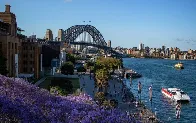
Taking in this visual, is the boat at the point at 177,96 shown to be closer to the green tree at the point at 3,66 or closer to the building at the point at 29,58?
the building at the point at 29,58

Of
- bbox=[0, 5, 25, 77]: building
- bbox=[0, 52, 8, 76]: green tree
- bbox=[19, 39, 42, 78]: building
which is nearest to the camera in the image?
bbox=[0, 52, 8, 76]: green tree

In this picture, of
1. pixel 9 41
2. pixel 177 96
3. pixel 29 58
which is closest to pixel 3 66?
pixel 9 41

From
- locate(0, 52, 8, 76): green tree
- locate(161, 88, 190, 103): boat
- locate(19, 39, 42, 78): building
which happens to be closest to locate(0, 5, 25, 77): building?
locate(0, 52, 8, 76): green tree

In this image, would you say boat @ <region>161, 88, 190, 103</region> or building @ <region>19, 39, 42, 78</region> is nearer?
boat @ <region>161, 88, 190, 103</region>

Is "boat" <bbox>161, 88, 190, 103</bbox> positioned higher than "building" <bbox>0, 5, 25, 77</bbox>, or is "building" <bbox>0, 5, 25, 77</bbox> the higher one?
"building" <bbox>0, 5, 25, 77</bbox>

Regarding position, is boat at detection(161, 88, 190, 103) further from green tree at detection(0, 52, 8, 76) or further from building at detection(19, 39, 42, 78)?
green tree at detection(0, 52, 8, 76)

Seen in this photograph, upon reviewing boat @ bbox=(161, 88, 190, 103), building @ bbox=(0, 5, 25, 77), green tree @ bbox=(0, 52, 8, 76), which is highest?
building @ bbox=(0, 5, 25, 77)

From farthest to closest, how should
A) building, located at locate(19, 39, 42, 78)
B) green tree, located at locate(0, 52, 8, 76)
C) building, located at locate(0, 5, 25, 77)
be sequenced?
1. building, located at locate(19, 39, 42, 78)
2. building, located at locate(0, 5, 25, 77)
3. green tree, located at locate(0, 52, 8, 76)

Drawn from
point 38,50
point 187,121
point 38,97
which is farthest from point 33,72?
point 38,97
